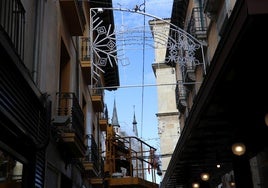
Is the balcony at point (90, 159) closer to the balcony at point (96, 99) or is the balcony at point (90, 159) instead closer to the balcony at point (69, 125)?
the balcony at point (69, 125)

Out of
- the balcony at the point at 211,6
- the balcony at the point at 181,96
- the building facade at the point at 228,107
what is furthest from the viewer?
the balcony at the point at 181,96

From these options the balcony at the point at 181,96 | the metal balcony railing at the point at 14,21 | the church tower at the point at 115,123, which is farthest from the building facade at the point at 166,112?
the metal balcony railing at the point at 14,21

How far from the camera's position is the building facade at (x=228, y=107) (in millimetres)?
6642

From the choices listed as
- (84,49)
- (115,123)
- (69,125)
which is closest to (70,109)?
(69,125)

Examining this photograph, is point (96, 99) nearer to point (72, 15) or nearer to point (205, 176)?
point (205, 176)

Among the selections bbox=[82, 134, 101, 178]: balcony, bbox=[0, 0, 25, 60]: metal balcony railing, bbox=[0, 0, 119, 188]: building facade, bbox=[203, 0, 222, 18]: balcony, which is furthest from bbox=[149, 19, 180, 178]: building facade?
bbox=[0, 0, 25, 60]: metal balcony railing

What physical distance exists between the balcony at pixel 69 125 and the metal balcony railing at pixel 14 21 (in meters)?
2.54

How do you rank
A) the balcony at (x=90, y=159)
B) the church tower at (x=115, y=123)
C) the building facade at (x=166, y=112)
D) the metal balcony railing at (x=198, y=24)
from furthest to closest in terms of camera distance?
the building facade at (x=166, y=112), the church tower at (x=115, y=123), the metal balcony railing at (x=198, y=24), the balcony at (x=90, y=159)

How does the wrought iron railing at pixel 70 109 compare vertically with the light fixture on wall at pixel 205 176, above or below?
above

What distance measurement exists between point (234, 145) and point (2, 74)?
22.5 feet

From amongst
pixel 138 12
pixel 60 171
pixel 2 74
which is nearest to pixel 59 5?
pixel 138 12

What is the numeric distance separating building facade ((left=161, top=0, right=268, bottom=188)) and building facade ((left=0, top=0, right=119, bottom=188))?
2.98 meters

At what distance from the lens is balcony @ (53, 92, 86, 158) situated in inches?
426

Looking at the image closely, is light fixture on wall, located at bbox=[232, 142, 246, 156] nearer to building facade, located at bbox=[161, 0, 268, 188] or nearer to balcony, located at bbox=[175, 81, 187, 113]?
building facade, located at bbox=[161, 0, 268, 188]
